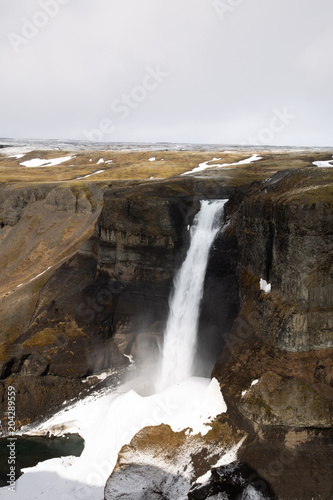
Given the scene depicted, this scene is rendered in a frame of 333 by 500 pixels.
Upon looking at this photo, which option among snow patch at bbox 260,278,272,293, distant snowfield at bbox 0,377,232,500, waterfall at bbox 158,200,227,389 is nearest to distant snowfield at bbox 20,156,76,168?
waterfall at bbox 158,200,227,389

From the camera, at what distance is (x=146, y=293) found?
3162 centimetres

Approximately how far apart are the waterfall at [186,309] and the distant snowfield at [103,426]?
6.90 ft

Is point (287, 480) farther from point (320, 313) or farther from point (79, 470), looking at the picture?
point (79, 470)

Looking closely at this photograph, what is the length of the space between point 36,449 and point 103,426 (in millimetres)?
4850

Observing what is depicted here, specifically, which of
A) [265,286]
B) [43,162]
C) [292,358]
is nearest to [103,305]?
[265,286]

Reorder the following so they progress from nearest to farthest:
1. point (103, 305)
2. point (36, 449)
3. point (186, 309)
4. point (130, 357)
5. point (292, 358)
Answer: point (292, 358) < point (36, 449) < point (186, 309) < point (130, 357) < point (103, 305)

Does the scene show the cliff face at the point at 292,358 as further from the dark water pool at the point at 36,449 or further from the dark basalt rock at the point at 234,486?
the dark water pool at the point at 36,449

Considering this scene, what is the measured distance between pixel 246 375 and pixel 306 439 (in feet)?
14.6

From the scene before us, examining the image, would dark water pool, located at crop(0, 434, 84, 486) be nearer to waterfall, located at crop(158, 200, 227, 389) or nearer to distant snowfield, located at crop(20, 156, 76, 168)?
waterfall, located at crop(158, 200, 227, 389)

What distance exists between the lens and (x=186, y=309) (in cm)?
2903

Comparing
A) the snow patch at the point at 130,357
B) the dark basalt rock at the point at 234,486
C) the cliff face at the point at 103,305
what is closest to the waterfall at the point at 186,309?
the cliff face at the point at 103,305

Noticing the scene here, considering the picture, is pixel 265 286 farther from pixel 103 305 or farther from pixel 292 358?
pixel 103 305

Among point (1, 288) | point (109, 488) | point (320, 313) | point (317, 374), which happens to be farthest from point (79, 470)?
point (1, 288)

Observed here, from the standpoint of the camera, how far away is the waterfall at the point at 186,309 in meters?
28.3
